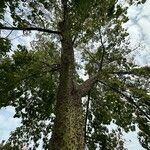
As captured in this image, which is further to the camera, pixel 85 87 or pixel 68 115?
pixel 85 87

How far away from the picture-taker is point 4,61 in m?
12.3

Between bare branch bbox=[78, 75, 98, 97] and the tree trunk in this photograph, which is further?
bare branch bbox=[78, 75, 98, 97]

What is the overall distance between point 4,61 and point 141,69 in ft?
15.7

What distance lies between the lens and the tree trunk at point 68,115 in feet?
30.1

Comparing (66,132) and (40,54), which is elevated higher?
(40,54)

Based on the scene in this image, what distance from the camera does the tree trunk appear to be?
9180 mm

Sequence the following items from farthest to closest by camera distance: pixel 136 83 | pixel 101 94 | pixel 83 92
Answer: pixel 101 94, pixel 136 83, pixel 83 92

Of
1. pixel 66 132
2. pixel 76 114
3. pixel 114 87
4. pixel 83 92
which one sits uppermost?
pixel 114 87

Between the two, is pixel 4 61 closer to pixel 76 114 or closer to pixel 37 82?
pixel 37 82

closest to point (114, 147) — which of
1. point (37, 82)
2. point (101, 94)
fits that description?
point (101, 94)

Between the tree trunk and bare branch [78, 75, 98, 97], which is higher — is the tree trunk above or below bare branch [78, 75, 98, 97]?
below

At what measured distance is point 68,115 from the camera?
986 cm

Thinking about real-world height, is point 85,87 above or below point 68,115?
above

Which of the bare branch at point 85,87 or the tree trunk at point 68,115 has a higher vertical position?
the bare branch at point 85,87
